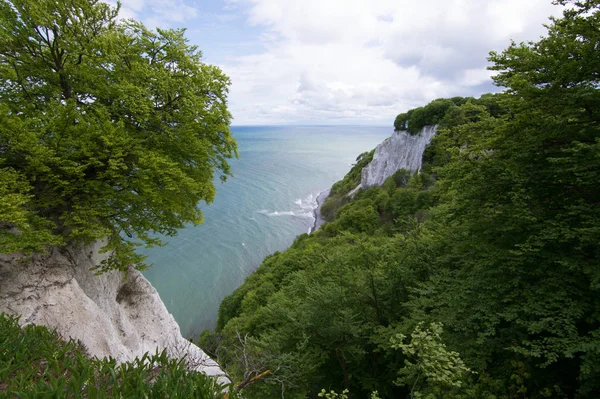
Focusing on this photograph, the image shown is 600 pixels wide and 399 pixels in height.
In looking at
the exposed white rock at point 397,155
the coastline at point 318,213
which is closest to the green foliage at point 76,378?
the exposed white rock at point 397,155

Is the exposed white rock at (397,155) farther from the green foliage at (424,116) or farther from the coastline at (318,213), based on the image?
the coastline at (318,213)

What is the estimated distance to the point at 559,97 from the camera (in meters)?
7.56

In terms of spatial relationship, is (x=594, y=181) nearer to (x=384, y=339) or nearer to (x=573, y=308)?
(x=573, y=308)

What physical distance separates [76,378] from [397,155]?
51.0 metres

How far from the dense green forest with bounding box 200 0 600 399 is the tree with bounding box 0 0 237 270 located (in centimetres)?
601

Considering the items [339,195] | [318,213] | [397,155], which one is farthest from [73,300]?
[339,195]

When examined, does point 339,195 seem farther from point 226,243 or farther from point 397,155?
point 226,243

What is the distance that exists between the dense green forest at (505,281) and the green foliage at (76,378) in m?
1.34

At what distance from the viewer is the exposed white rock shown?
42.8 metres

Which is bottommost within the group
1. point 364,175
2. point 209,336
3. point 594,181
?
point 209,336

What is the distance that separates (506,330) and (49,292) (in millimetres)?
12979

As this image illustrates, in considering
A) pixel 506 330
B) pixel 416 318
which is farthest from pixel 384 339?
pixel 506 330

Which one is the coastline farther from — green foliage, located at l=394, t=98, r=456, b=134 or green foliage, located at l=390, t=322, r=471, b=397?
green foliage, located at l=390, t=322, r=471, b=397

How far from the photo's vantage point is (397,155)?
49594mm
